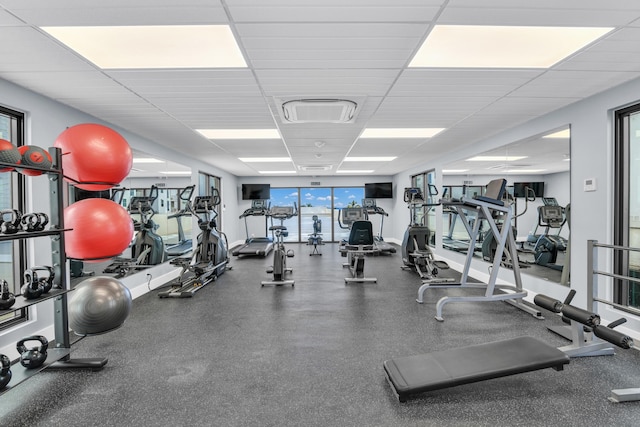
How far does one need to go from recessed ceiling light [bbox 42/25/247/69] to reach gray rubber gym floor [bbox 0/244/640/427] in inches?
94.1

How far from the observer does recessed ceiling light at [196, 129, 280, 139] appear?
4.32 meters

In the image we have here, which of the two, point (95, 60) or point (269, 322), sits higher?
point (95, 60)

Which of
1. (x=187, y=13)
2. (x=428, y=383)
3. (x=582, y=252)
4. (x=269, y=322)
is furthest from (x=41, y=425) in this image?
(x=582, y=252)

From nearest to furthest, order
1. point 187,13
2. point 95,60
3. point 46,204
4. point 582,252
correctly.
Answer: point 187,13
point 95,60
point 46,204
point 582,252

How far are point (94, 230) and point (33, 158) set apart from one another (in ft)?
1.85

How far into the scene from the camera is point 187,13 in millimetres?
1765

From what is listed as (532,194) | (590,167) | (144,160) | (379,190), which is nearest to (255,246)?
(144,160)

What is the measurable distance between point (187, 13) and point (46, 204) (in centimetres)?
245

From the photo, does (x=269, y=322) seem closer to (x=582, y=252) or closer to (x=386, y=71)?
(x=386, y=71)

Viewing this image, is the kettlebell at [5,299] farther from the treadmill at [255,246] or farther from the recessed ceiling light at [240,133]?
the treadmill at [255,246]

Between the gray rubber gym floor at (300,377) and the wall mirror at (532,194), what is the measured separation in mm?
1903

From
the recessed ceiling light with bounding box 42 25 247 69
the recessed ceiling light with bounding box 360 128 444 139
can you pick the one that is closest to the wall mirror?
the recessed ceiling light with bounding box 360 128 444 139

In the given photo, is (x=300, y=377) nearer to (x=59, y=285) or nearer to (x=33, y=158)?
(x=59, y=285)

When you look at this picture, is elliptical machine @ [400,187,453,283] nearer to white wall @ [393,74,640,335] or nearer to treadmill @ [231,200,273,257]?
white wall @ [393,74,640,335]
